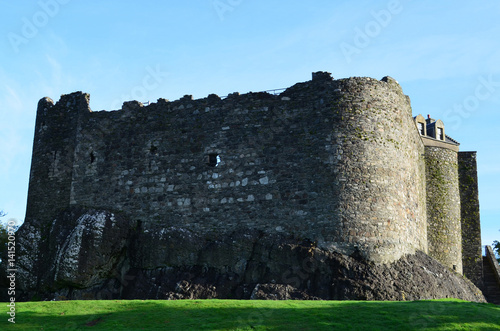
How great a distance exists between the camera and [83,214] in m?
32.0

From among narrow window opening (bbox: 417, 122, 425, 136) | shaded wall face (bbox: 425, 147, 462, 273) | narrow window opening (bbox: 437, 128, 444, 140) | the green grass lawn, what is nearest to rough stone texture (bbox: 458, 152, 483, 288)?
shaded wall face (bbox: 425, 147, 462, 273)

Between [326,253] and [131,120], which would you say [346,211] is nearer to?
[326,253]

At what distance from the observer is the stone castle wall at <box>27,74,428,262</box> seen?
27750 millimetres

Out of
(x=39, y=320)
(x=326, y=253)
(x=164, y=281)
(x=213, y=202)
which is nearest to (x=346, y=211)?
(x=326, y=253)

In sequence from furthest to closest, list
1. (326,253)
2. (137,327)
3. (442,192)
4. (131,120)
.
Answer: (442,192)
(131,120)
(326,253)
(137,327)

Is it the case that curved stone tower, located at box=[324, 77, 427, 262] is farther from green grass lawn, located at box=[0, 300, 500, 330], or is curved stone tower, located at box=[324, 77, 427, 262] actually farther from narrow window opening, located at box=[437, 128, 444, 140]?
narrow window opening, located at box=[437, 128, 444, 140]

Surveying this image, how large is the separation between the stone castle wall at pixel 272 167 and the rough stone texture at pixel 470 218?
499 centimetres

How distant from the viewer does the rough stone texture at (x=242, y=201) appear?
27328mm

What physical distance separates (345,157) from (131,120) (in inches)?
455

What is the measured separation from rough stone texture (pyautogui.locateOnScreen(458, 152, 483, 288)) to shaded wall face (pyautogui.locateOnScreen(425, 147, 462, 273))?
44.3 inches

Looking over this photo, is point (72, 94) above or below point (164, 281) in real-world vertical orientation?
above

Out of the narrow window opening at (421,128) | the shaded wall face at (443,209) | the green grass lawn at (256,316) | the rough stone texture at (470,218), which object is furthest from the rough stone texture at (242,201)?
the narrow window opening at (421,128)

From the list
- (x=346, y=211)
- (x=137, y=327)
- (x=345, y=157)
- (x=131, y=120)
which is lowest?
(x=137, y=327)

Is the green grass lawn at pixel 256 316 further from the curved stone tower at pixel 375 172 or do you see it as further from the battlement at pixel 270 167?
the battlement at pixel 270 167
